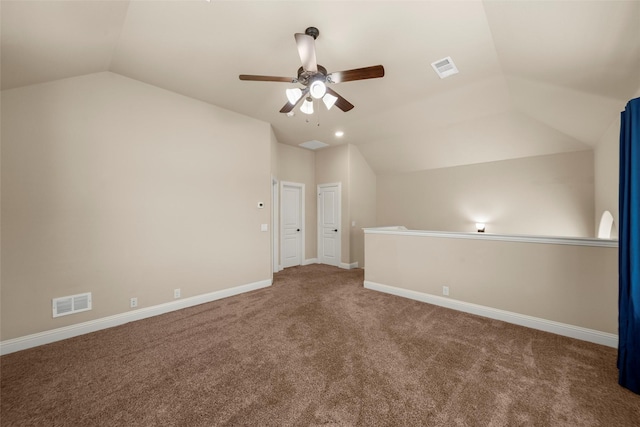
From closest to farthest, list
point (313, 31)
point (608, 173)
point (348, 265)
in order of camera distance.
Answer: point (313, 31), point (608, 173), point (348, 265)

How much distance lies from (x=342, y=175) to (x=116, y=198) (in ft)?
14.5

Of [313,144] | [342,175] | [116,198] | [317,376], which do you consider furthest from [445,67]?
[116,198]

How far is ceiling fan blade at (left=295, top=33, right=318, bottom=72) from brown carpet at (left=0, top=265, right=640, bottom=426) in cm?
277

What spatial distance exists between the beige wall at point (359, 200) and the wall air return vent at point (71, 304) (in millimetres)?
4766

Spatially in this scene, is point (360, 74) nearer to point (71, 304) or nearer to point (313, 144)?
point (313, 144)

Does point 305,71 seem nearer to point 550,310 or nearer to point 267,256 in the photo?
point 267,256

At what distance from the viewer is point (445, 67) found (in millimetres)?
2980

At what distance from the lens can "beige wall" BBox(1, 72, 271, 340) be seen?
256 cm

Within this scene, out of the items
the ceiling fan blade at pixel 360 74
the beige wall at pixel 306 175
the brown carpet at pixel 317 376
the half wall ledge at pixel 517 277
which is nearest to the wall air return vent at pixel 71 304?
the brown carpet at pixel 317 376

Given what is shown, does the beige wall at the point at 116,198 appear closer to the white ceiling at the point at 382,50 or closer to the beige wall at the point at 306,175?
the white ceiling at the point at 382,50

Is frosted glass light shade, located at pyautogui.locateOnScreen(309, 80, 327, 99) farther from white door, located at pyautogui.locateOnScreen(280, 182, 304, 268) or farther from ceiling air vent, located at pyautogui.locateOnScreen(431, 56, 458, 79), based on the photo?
white door, located at pyautogui.locateOnScreen(280, 182, 304, 268)

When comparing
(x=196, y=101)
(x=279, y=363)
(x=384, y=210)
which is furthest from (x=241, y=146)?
(x=384, y=210)

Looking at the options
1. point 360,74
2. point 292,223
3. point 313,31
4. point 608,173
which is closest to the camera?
point 360,74

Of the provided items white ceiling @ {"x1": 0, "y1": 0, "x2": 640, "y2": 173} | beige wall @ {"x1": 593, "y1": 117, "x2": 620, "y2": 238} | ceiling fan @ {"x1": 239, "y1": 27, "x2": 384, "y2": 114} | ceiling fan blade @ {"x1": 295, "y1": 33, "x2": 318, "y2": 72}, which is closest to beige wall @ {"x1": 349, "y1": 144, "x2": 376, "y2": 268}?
white ceiling @ {"x1": 0, "y1": 0, "x2": 640, "y2": 173}
